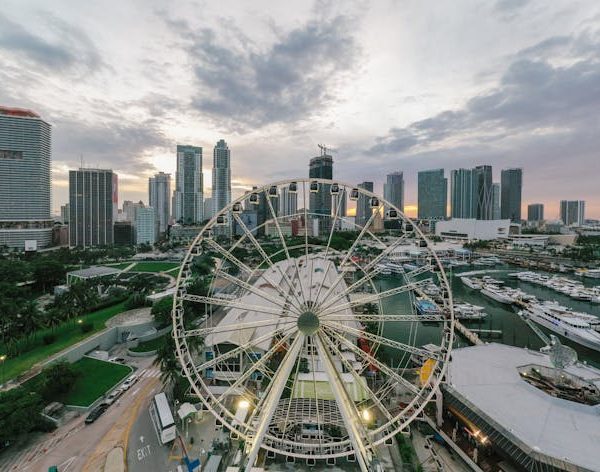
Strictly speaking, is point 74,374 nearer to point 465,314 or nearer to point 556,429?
point 556,429

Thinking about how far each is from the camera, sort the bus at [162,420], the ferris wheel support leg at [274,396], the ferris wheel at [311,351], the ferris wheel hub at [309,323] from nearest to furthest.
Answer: the ferris wheel support leg at [274,396]
the ferris wheel at [311,351]
the ferris wheel hub at [309,323]
the bus at [162,420]

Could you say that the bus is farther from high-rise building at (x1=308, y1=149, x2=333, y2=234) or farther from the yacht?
high-rise building at (x1=308, y1=149, x2=333, y2=234)

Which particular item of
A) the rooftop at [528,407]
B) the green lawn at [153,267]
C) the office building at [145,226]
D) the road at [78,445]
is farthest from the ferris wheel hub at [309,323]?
the office building at [145,226]

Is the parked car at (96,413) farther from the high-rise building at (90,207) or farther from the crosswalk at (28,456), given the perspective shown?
the high-rise building at (90,207)

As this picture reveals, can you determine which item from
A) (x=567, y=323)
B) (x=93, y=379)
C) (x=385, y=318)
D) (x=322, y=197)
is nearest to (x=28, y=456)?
(x=93, y=379)

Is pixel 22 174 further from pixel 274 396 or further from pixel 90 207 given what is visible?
pixel 274 396

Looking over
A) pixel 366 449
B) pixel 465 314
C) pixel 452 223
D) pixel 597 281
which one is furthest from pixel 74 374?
pixel 452 223

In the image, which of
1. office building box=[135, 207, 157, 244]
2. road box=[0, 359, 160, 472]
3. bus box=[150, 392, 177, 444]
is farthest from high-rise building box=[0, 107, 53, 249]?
bus box=[150, 392, 177, 444]
